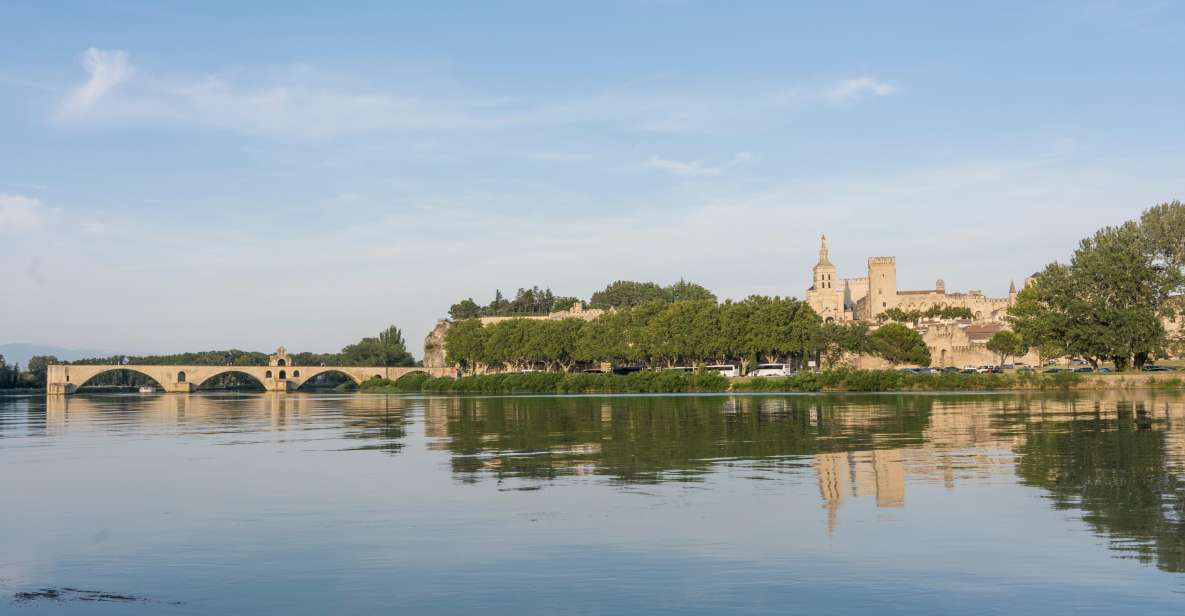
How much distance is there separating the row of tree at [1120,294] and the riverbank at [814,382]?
2505 millimetres

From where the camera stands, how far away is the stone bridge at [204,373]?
16662 centimetres

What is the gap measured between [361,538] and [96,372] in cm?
17269

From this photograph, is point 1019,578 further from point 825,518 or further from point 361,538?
point 361,538

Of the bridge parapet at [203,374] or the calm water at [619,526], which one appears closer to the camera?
the calm water at [619,526]

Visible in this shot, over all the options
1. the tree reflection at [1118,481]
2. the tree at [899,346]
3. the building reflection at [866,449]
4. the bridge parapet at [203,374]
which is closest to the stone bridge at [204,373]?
the bridge parapet at [203,374]

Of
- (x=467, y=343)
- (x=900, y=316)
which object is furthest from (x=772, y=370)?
(x=900, y=316)

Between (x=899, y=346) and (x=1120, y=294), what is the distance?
60411 millimetres

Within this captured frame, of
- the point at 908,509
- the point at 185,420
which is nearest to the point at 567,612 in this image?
the point at 908,509

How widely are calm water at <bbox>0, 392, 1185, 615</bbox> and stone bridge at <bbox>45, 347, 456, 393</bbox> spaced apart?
143824 mm

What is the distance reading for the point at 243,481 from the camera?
25.8 metres

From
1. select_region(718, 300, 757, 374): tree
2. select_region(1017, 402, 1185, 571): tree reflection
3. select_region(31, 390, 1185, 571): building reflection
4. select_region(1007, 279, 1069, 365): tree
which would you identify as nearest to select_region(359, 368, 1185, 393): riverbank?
select_region(1007, 279, 1069, 365): tree

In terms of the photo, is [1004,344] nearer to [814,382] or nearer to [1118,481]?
[814,382]

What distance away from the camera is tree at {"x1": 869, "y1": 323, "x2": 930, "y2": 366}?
134875mm

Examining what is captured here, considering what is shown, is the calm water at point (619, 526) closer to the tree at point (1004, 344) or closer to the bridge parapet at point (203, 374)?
the tree at point (1004, 344)
